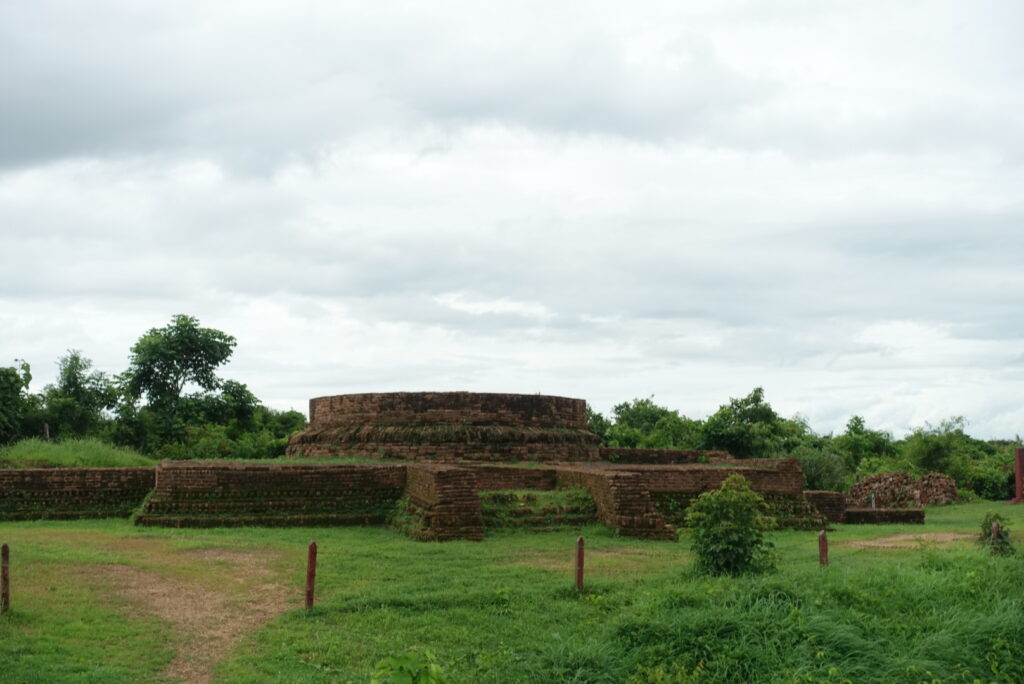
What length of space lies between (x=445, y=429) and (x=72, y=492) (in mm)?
5785

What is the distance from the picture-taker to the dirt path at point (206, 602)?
6000mm

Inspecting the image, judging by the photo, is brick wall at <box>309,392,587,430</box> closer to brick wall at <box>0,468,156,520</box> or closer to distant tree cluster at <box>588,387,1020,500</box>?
brick wall at <box>0,468,156,520</box>

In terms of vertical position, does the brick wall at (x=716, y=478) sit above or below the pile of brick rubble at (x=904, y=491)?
above

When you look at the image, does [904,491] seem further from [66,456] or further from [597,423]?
[66,456]

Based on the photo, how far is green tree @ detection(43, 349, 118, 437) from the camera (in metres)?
21.3

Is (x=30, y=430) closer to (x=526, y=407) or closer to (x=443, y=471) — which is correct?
(x=526, y=407)

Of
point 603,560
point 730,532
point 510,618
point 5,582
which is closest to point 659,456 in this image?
point 603,560

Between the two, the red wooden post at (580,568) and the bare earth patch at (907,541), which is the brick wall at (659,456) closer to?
the bare earth patch at (907,541)

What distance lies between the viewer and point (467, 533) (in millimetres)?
10375

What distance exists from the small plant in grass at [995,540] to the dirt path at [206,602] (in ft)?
21.2

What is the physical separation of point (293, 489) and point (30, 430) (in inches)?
469

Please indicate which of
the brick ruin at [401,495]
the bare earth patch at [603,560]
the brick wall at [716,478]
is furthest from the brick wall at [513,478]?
the bare earth patch at [603,560]

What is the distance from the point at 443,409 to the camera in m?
15.8

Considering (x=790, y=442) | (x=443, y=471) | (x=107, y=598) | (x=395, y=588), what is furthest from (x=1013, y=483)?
(x=107, y=598)
